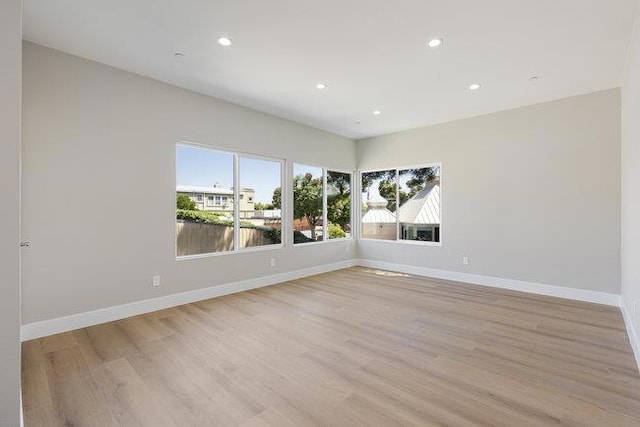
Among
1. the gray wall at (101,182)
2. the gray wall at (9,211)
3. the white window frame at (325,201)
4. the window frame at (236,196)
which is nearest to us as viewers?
the gray wall at (9,211)

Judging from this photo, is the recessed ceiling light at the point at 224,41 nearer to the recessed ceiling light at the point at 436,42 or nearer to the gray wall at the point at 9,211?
the gray wall at the point at 9,211

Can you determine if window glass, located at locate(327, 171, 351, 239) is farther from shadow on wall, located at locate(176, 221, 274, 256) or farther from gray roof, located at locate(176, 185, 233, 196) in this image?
gray roof, located at locate(176, 185, 233, 196)

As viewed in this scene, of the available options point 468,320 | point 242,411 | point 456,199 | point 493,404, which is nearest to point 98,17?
point 242,411

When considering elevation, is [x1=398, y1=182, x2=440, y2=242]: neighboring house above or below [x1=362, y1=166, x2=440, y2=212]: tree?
below

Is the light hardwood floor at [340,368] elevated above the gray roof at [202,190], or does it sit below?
below

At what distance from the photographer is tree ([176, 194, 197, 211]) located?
4.00 m

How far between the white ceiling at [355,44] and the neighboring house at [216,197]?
1.32 metres

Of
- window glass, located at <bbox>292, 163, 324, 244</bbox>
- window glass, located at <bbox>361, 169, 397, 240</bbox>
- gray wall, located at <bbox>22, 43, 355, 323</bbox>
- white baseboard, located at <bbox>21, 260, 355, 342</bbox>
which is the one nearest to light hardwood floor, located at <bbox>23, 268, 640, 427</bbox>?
white baseboard, located at <bbox>21, 260, 355, 342</bbox>

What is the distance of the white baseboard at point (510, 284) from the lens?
158 inches

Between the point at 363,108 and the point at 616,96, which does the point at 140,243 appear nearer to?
the point at 363,108

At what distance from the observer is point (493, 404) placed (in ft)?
6.32

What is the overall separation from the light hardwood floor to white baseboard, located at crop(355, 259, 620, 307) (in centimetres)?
22

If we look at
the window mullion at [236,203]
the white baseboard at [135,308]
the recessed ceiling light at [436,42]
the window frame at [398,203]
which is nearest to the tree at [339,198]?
the window frame at [398,203]

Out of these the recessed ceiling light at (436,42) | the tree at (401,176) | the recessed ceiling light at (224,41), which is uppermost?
the recessed ceiling light at (224,41)
